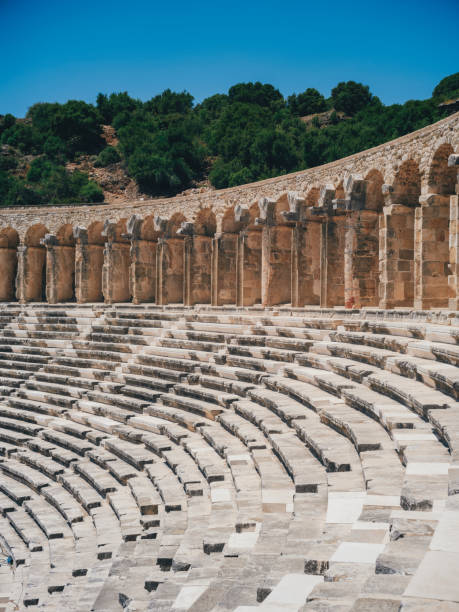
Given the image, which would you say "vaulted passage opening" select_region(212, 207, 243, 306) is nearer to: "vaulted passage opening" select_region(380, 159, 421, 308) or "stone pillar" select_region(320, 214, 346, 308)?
"stone pillar" select_region(320, 214, 346, 308)

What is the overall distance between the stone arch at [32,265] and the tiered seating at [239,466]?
1078cm

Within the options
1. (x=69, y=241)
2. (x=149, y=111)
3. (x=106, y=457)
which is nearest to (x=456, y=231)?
(x=106, y=457)

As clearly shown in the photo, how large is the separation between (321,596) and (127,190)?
1722 inches

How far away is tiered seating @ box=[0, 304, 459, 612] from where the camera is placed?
3559mm

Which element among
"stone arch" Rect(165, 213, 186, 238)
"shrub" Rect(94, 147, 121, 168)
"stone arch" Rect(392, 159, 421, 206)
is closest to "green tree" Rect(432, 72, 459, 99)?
"shrub" Rect(94, 147, 121, 168)

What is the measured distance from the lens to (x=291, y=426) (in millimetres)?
7727

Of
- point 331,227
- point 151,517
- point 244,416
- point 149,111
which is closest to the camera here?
point 151,517

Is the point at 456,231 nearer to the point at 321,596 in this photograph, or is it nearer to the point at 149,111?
the point at 321,596

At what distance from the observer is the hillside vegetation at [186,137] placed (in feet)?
127

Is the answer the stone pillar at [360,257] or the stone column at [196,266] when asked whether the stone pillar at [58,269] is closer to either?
the stone column at [196,266]

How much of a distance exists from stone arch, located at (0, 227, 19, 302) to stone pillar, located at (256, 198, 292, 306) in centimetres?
1280

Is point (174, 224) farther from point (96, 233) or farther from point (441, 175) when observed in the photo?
point (441, 175)

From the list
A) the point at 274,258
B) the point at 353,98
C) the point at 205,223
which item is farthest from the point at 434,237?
the point at 353,98

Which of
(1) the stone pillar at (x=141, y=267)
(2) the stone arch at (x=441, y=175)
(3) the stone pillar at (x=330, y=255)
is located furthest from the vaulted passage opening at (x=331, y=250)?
(1) the stone pillar at (x=141, y=267)
